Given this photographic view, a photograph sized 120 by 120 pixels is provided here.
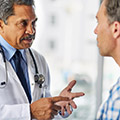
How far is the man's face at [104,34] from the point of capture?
1.21 m

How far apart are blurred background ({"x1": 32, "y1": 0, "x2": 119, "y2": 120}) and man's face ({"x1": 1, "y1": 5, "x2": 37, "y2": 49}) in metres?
1.42

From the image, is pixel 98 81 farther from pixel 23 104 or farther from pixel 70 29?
pixel 23 104

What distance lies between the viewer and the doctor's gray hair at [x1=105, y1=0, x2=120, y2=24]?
1.16m

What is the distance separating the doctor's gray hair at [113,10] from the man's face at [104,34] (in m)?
0.03

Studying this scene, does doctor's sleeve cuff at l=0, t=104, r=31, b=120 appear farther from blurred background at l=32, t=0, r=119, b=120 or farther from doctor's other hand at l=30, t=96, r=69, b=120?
blurred background at l=32, t=0, r=119, b=120

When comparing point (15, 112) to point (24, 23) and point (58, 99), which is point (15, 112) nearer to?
point (58, 99)

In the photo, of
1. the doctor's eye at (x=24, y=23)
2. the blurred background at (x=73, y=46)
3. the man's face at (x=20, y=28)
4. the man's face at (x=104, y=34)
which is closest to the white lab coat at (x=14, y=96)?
the man's face at (x=20, y=28)

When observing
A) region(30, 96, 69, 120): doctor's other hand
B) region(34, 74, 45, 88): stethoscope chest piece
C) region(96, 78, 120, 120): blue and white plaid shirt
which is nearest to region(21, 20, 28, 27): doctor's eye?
region(34, 74, 45, 88): stethoscope chest piece

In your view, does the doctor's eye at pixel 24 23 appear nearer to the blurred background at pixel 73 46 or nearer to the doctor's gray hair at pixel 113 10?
the doctor's gray hair at pixel 113 10

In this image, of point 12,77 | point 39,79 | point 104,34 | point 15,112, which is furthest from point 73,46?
point 104,34

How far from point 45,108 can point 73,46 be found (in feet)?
5.96

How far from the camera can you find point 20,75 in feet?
5.50

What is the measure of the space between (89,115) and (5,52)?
80.9 inches

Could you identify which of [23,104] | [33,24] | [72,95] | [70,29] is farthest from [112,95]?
[70,29]
